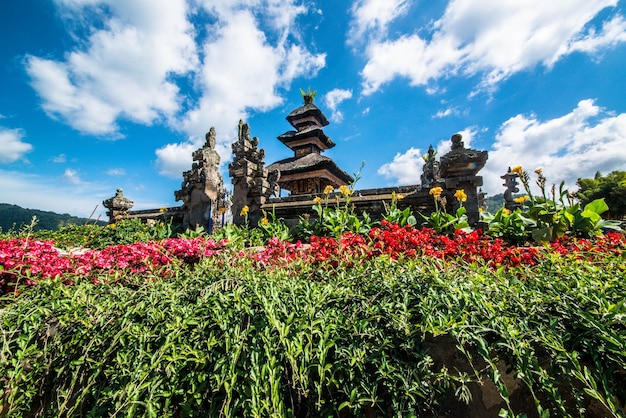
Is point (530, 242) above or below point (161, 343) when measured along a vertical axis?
above

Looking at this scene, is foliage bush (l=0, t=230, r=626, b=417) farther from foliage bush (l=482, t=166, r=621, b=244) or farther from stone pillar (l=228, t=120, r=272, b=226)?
stone pillar (l=228, t=120, r=272, b=226)

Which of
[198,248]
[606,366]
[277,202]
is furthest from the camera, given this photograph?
[277,202]

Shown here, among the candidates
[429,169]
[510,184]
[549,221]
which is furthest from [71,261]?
[510,184]

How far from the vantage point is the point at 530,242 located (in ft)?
14.2

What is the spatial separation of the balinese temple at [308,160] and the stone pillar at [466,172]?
11.7 meters

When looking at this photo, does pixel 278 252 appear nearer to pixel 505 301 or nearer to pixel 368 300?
pixel 368 300

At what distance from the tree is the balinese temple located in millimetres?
19668

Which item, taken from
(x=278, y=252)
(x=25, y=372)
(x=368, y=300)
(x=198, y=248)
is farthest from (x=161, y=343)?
(x=198, y=248)

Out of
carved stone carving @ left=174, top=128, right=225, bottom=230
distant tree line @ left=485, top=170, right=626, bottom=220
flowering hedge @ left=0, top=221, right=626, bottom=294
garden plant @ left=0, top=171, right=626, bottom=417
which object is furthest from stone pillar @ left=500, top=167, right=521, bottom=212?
garden plant @ left=0, top=171, right=626, bottom=417

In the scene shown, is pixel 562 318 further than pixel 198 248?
No

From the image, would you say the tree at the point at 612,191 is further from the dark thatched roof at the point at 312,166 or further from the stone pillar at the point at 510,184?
the dark thatched roof at the point at 312,166

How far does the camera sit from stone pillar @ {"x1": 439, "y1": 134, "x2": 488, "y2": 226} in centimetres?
558

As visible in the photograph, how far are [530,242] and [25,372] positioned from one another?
589 cm

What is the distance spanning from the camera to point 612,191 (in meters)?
21.7
